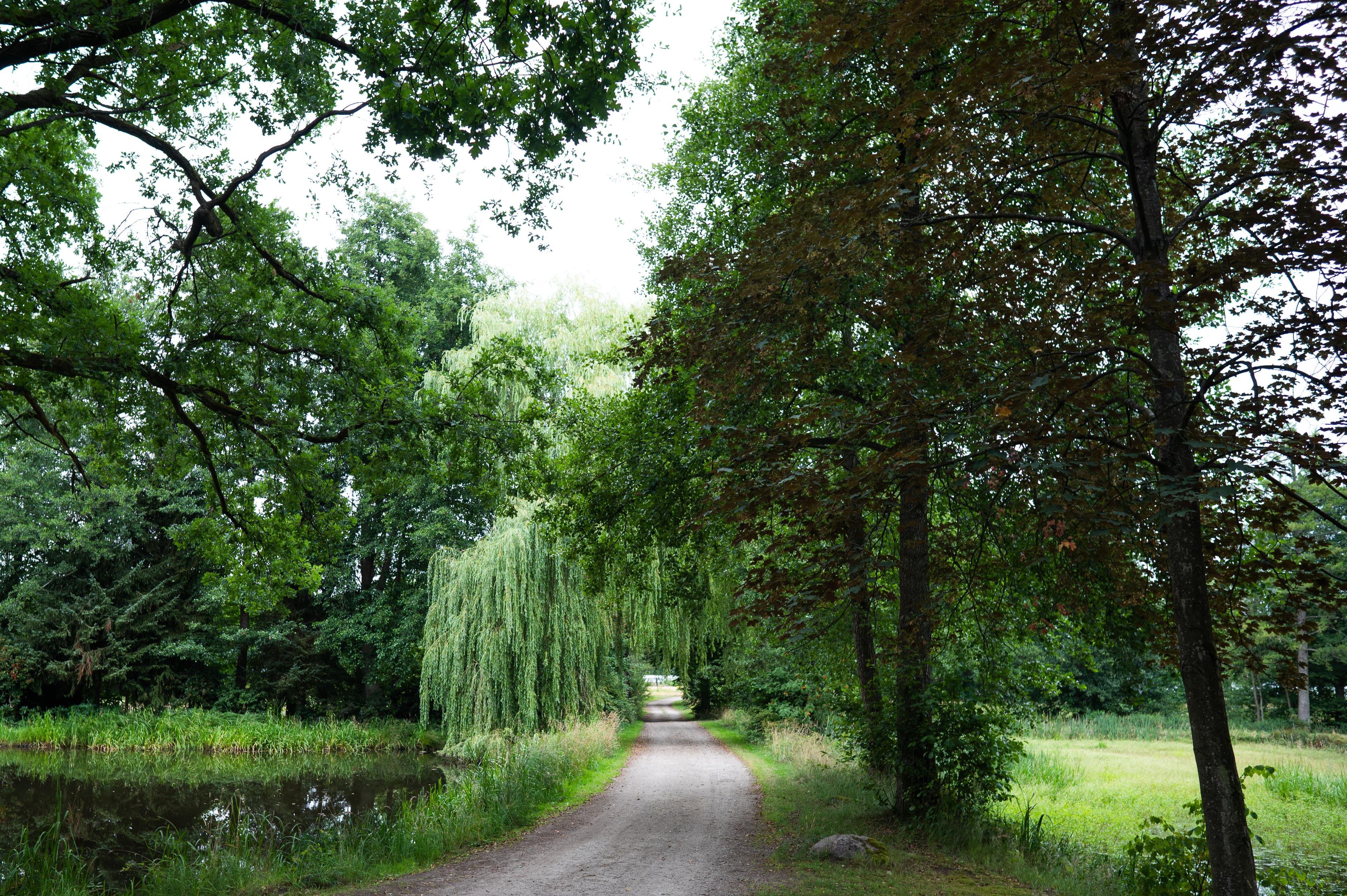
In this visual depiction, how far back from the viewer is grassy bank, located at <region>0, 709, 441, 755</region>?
2066 cm

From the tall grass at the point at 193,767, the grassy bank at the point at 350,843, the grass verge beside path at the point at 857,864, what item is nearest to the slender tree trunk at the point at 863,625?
the grass verge beside path at the point at 857,864

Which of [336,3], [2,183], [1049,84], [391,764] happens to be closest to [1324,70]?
[1049,84]

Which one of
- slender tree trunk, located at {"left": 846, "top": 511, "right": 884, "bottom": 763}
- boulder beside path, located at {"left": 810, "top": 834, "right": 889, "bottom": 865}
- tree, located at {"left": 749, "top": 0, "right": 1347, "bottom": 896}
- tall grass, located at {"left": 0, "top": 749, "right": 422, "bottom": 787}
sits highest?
tree, located at {"left": 749, "top": 0, "right": 1347, "bottom": 896}

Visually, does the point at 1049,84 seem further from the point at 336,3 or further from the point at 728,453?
the point at 336,3

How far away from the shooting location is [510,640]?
15.8 metres

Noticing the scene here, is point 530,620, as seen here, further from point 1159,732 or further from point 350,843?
point 1159,732

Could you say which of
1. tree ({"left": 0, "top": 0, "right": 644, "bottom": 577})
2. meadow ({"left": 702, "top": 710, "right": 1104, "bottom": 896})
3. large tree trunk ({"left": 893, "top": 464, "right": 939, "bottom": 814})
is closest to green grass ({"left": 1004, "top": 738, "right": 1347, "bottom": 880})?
large tree trunk ({"left": 893, "top": 464, "right": 939, "bottom": 814})

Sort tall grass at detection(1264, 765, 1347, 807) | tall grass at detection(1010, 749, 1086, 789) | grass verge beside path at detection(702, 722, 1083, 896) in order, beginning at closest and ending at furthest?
grass verge beside path at detection(702, 722, 1083, 896)
tall grass at detection(1264, 765, 1347, 807)
tall grass at detection(1010, 749, 1086, 789)

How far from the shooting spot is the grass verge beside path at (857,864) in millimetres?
6270

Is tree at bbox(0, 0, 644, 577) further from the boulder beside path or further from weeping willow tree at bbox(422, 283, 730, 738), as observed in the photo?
the boulder beside path

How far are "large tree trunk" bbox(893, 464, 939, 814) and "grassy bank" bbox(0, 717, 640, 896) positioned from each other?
470cm

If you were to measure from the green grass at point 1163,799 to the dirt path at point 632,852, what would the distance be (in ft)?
11.1

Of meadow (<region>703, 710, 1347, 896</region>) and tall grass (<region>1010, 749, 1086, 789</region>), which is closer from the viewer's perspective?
meadow (<region>703, 710, 1347, 896</region>)

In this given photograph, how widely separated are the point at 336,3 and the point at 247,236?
301 cm
